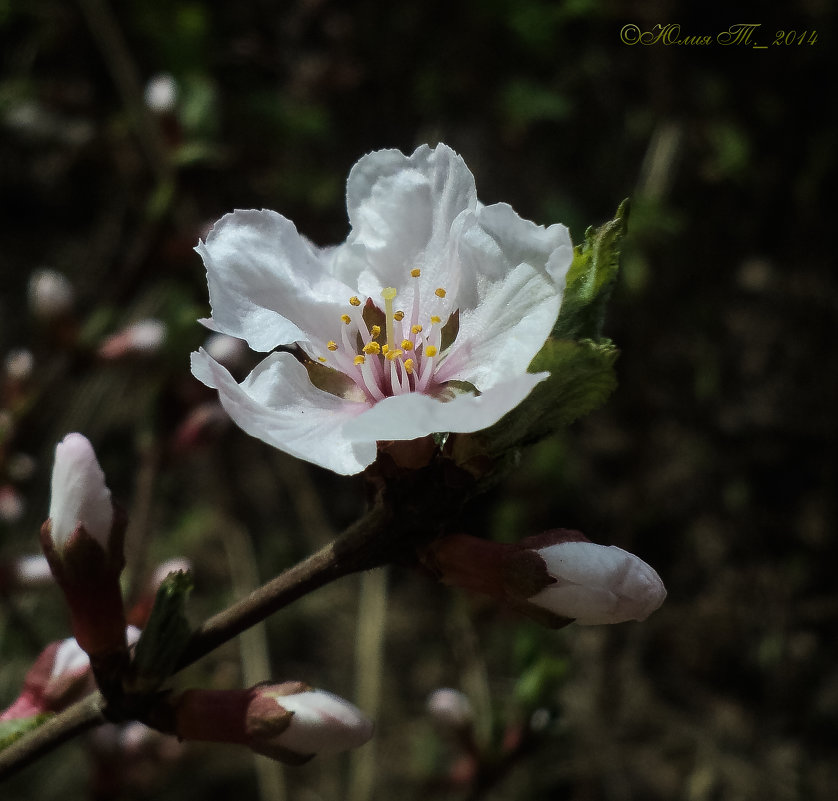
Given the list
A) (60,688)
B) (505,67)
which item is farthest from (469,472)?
(505,67)

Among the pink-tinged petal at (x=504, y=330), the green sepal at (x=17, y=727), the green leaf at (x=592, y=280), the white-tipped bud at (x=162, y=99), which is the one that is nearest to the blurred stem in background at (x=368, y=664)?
the white-tipped bud at (x=162, y=99)

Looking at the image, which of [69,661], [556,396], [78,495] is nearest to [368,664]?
[69,661]

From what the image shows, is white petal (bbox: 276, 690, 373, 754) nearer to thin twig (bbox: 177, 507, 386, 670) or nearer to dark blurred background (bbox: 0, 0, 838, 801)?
thin twig (bbox: 177, 507, 386, 670)

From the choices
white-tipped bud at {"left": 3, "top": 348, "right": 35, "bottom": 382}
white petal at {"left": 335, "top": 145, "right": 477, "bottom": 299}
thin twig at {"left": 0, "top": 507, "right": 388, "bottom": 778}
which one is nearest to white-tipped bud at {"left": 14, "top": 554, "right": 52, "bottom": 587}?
white-tipped bud at {"left": 3, "top": 348, "right": 35, "bottom": 382}

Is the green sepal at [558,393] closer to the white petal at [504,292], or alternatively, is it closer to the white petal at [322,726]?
the white petal at [504,292]

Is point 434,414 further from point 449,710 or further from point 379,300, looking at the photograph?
point 449,710

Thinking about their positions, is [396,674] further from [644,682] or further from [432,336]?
[432,336]
